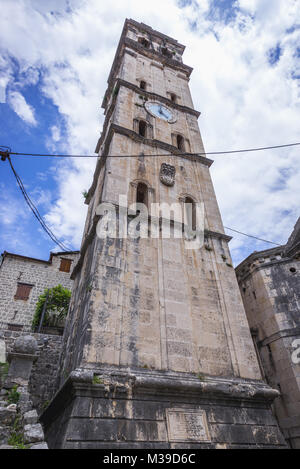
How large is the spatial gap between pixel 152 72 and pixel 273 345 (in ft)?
62.0

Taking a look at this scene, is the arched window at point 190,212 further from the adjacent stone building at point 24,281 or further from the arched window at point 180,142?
the adjacent stone building at point 24,281

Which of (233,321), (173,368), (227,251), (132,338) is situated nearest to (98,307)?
(132,338)

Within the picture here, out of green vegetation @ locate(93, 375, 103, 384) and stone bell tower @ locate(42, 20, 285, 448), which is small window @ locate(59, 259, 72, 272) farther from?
green vegetation @ locate(93, 375, 103, 384)

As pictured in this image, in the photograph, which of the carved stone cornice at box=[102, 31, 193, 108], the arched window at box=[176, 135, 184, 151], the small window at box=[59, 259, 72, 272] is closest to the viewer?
the arched window at box=[176, 135, 184, 151]

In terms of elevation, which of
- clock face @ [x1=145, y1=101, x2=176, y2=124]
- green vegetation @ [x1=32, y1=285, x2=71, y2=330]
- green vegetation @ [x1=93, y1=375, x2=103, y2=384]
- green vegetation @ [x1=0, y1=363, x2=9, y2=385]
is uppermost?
clock face @ [x1=145, y1=101, x2=176, y2=124]

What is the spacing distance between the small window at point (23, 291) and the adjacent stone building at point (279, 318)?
15.6m

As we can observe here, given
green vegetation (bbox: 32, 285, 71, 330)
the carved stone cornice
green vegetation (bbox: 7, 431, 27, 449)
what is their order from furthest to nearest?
the carved stone cornice, green vegetation (bbox: 32, 285, 71, 330), green vegetation (bbox: 7, 431, 27, 449)

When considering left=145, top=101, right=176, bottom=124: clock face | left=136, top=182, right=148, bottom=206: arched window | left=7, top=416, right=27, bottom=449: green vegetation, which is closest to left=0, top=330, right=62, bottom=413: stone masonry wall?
left=7, top=416, right=27, bottom=449: green vegetation

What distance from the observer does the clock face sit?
1775cm

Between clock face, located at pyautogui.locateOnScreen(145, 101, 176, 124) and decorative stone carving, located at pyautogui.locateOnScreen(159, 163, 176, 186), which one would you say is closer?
decorative stone carving, located at pyautogui.locateOnScreen(159, 163, 176, 186)

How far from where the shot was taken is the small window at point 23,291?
73.2ft

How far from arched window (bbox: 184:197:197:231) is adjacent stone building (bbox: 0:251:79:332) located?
48.3ft

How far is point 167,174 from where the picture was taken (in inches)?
561

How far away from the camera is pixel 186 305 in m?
10.1
